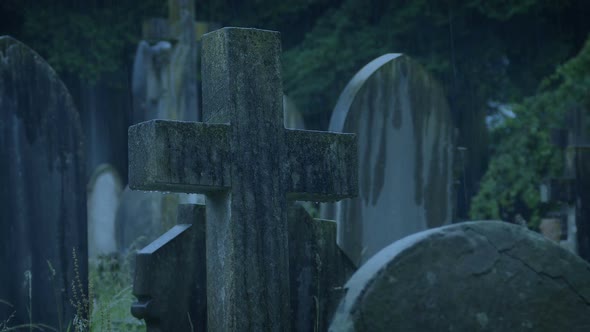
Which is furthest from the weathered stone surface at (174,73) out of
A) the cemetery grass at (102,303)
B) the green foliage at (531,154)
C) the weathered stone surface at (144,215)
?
the green foliage at (531,154)

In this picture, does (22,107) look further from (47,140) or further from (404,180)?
(404,180)

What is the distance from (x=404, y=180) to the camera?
18.2ft

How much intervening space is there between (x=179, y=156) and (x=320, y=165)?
23.7 inches

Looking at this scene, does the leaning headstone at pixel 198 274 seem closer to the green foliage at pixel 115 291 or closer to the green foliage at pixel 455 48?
the green foliage at pixel 115 291

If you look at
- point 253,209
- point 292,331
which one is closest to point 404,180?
point 292,331

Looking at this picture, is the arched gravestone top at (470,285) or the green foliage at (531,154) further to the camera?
the green foliage at (531,154)

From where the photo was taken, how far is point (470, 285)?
2947mm

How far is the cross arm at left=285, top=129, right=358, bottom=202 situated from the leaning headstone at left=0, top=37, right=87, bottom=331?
64.9 inches

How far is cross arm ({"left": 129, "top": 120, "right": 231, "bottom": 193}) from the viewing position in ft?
10.1

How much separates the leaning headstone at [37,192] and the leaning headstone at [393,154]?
149cm

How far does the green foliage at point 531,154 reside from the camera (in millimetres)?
10828

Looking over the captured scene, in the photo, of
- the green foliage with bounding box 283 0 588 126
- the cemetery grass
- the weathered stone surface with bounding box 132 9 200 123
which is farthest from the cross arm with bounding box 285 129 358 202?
the green foliage with bounding box 283 0 588 126

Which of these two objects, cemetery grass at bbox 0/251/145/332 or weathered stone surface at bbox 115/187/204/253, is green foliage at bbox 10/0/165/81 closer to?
weathered stone surface at bbox 115/187/204/253

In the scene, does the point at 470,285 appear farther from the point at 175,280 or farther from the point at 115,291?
the point at 115,291
